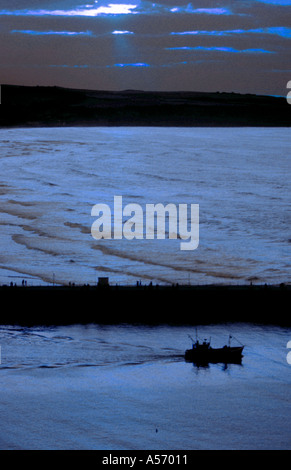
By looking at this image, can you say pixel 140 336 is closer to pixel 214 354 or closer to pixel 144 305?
pixel 144 305

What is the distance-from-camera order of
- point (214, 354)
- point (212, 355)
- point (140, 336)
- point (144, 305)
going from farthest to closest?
point (144, 305)
point (140, 336)
point (214, 354)
point (212, 355)

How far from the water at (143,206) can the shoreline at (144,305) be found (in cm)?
313

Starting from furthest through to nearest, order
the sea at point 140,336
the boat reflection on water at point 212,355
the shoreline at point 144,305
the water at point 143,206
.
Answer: the water at point 143,206 → the shoreline at point 144,305 → the boat reflection on water at point 212,355 → the sea at point 140,336

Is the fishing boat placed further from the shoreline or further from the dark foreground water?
the shoreline

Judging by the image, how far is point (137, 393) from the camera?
984 inches

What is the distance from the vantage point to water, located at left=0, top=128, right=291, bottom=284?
139 ft

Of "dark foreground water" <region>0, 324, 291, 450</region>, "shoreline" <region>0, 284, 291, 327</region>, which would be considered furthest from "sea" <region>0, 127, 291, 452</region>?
"shoreline" <region>0, 284, 291, 327</region>

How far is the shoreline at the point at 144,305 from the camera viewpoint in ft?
117

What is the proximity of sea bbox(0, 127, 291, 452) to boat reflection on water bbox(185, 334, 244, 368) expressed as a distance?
0.32m

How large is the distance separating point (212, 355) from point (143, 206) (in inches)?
1408

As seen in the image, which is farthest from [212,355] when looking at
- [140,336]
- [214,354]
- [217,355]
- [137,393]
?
[140,336]

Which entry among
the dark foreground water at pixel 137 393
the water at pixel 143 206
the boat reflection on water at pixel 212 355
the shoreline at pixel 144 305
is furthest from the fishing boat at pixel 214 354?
the water at pixel 143 206

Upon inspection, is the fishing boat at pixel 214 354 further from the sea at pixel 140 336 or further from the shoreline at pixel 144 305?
the shoreline at pixel 144 305
